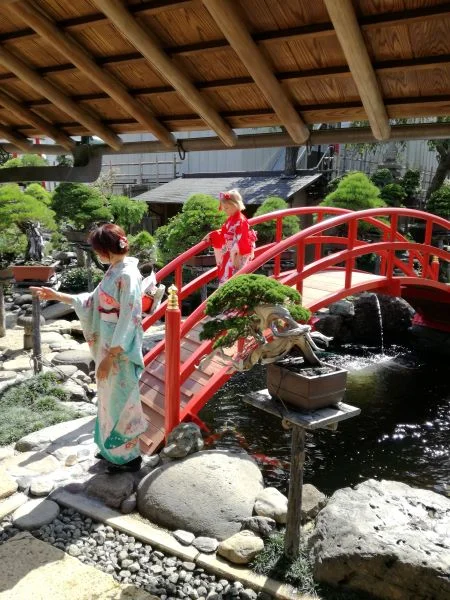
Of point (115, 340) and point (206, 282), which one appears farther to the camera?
point (206, 282)

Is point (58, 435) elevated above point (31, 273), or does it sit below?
below

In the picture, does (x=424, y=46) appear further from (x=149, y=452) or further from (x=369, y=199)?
(x=369, y=199)

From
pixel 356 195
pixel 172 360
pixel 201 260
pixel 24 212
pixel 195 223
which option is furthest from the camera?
pixel 356 195

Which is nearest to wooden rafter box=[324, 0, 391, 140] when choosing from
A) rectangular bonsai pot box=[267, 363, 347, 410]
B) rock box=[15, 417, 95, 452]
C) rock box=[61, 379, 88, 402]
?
rectangular bonsai pot box=[267, 363, 347, 410]

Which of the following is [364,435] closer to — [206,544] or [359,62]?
[206,544]

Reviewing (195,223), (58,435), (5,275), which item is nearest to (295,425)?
(58,435)

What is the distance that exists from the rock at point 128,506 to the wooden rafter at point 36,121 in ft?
10.8

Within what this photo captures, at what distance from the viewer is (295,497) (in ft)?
10.6

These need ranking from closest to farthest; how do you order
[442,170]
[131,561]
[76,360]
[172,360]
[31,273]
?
[131,561] → [172,360] → [31,273] → [76,360] → [442,170]

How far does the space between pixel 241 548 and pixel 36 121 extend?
13.4ft

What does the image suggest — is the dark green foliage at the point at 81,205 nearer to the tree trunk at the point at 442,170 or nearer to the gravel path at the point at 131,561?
the gravel path at the point at 131,561

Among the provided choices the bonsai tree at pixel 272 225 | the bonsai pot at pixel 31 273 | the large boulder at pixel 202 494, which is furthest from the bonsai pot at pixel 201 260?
the large boulder at pixel 202 494

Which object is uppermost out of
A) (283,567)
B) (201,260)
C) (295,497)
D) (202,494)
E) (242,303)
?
(242,303)

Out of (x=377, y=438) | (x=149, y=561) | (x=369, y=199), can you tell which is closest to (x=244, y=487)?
(x=149, y=561)
